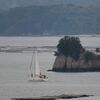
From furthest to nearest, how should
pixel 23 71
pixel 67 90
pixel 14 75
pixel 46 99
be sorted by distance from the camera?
pixel 23 71 → pixel 14 75 → pixel 67 90 → pixel 46 99

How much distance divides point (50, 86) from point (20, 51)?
10314cm

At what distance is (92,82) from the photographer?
8925 cm

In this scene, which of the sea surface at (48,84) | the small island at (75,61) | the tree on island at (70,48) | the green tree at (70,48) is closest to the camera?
the sea surface at (48,84)

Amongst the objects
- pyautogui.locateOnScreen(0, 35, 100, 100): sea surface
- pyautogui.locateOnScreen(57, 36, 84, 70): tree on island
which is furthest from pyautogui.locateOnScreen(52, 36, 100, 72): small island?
pyautogui.locateOnScreen(0, 35, 100, 100): sea surface

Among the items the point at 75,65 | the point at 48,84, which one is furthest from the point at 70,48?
the point at 48,84

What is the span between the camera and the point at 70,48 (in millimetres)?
107812

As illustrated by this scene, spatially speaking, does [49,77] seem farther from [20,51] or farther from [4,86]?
[20,51]

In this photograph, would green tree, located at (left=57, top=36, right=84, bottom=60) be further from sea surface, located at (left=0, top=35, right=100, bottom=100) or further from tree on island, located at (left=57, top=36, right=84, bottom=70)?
sea surface, located at (left=0, top=35, right=100, bottom=100)

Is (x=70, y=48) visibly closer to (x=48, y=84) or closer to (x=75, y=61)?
(x=75, y=61)

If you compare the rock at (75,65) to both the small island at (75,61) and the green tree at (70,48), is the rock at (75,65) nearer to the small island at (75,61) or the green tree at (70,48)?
the small island at (75,61)

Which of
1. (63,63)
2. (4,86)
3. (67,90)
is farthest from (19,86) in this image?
(63,63)

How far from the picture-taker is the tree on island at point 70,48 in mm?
105575

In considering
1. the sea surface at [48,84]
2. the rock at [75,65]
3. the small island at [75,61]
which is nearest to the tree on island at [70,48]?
the small island at [75,61]

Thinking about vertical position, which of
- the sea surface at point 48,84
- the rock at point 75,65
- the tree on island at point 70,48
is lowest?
the sea surface at point 48,84
